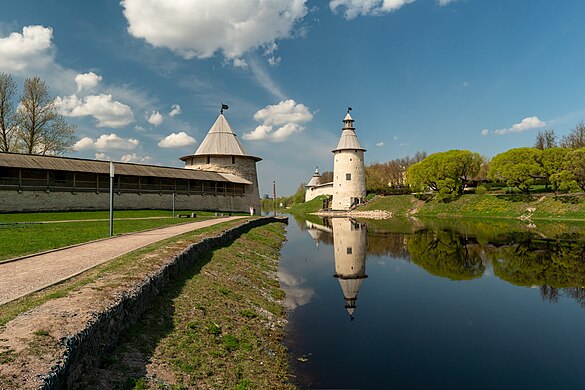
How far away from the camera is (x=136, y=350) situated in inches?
204

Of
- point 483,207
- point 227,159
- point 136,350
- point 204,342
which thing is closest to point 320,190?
point 483,207

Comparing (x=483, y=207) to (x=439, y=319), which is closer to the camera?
(x=439, y=319)

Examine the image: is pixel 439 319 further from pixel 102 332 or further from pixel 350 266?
pixel 102 332

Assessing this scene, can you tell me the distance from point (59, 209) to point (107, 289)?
22.4 meters

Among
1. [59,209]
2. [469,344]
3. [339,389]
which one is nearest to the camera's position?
[339,389]

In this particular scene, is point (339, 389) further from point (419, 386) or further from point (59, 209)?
point (59, 209)

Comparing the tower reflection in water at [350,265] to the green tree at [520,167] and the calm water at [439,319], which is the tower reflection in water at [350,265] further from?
the green tree at [520,167]

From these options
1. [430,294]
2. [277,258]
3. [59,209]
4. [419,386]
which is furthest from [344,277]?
[59,209]

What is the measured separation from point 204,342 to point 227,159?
3344 centimetres

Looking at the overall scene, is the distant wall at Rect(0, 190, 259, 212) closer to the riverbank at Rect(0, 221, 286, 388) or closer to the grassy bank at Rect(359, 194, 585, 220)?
the riverbank at Rect(0, 221, 286, 388)

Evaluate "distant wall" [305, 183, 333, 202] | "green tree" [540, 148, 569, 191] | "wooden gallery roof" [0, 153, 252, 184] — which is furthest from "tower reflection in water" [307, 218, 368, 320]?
"distant wall" [305, 183, 333, 202]

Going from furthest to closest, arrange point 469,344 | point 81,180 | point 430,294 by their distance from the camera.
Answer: point 81,180
point 430,294
point 469,344

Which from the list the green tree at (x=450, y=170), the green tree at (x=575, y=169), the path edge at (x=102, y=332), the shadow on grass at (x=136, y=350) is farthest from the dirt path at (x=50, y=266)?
the green tree at (x=450, y=170)

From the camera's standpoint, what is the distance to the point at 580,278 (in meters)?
12.1
